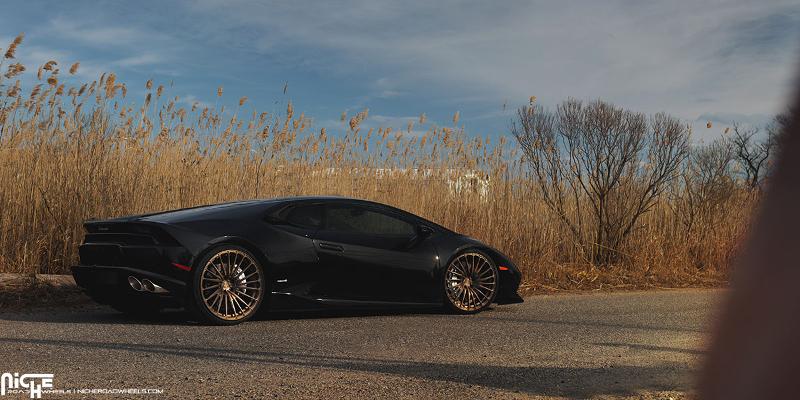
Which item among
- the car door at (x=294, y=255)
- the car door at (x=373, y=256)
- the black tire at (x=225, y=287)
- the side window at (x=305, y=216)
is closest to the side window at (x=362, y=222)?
the car door at (x=373, y=256)

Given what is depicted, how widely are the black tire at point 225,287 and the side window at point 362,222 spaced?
1.17 metres

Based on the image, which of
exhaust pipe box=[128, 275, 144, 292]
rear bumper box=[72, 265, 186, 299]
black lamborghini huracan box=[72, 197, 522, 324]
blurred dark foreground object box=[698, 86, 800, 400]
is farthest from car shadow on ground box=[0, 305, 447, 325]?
blurred dark foreground object box=[698, 86, 800, 400]

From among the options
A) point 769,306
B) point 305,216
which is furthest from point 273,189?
point 769,306

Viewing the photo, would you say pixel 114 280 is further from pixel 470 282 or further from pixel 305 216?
pixel 470 282

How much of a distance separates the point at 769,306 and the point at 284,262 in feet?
28.2

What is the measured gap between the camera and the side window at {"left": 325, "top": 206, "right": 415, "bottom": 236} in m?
9.40

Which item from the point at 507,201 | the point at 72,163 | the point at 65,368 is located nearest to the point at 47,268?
the point at 72,163

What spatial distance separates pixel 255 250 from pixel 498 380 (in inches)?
156

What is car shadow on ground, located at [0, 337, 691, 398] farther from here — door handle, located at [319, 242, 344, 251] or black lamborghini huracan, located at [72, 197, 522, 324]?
door handle, located at [319, 242, 344, 251]

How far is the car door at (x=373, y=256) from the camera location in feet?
29.8

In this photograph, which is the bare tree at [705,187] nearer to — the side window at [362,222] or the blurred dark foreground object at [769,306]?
the side window at [362,222]

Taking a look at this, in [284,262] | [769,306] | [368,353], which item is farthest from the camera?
[284,262]

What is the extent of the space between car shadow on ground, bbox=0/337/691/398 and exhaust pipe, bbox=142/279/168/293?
1407 mm

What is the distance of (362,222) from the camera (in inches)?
369
